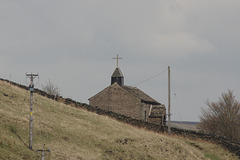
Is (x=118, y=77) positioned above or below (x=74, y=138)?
above

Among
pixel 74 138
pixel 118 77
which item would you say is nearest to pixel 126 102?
pixel 118 77

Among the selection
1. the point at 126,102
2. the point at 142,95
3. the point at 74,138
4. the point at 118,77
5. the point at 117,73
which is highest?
the point at 117,73

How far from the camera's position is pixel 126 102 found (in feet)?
203

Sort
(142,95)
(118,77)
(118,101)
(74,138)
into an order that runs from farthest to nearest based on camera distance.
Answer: (118,77), (142,95), (118,101), (74,138)

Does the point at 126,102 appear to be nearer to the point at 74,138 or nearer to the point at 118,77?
the point at 118,77

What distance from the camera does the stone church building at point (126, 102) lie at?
201 ft

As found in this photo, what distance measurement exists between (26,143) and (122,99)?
3748 cm

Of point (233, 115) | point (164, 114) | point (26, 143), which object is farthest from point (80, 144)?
point (233, 115)

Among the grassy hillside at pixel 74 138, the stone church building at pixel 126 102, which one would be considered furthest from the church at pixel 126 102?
the grassy hillside at pixel 74 138

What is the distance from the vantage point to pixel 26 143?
25.4 meters

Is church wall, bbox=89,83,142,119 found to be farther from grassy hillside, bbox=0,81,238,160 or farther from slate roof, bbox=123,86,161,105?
grassy hillside, bbox=0,81,238,160

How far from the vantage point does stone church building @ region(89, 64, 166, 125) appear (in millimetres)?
61125

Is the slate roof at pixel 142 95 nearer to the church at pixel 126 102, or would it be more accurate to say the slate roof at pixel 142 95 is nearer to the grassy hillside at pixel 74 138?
the church at pixel 126 102

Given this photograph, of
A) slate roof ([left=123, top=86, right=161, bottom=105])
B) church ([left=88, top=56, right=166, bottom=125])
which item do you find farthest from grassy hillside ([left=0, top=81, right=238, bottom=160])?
slate roof ([left=123, top=86, right=161, bottom=105])
